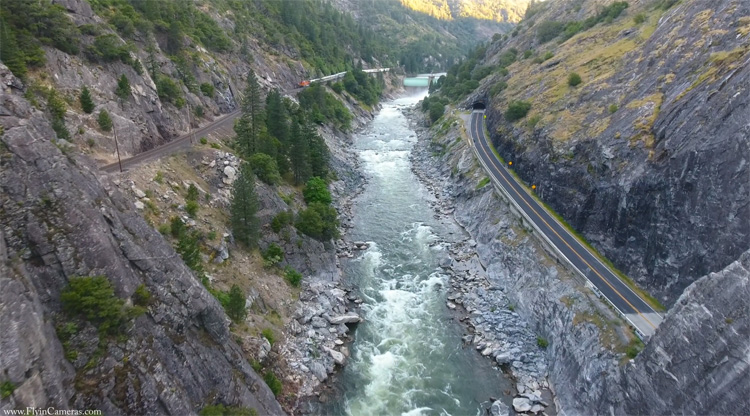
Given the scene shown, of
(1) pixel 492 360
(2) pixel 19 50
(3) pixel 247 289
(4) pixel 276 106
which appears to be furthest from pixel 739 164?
(2) pixel 19 50

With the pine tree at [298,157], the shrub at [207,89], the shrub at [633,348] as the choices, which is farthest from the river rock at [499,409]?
the shrub at [207,89]

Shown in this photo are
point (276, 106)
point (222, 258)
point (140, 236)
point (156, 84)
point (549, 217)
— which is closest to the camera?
point (140, 236)

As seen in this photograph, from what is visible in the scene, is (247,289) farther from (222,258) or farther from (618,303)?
(618,303)

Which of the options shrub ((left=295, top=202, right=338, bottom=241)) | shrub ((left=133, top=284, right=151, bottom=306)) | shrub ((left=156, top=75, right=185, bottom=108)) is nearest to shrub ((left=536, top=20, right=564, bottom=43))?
shrub ((left=295, top=202, right=338, bottom=241))

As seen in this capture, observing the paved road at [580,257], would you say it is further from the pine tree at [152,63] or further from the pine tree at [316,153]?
the pine tree at [152,63]

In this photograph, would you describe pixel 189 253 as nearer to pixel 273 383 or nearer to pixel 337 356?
pixel 273 383

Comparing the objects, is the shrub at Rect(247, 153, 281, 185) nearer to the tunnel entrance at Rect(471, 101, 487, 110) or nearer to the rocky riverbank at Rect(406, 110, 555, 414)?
the rocky riverbank at Rect(406, 110, 555, 414)
